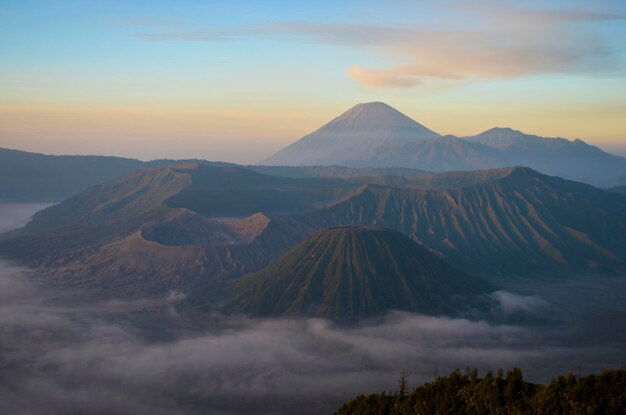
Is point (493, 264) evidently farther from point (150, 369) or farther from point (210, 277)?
point (150, 369)

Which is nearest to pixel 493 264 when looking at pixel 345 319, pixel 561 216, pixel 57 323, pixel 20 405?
pixel 561 216

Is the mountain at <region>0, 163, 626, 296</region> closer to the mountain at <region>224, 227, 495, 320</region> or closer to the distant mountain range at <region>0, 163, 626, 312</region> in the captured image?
the distant mountain range at <region>0, 163, 626, 312</region>

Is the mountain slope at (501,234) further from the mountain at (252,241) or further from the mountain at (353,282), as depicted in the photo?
the mountain at (353,282)

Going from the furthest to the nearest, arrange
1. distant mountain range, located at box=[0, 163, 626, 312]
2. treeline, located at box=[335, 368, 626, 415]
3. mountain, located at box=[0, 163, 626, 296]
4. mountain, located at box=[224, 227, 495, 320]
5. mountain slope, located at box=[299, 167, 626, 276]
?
mountain slope, located at box=[299, 167, 626, 276]
mountain, located at box=[0, 163, 626, 296]
distant mountain range, located at box=[0, 163, 626, 312]
mountain, located at box=[224, 227, 495, 320]
treeline, located at box=[335, 368, 626, 415]

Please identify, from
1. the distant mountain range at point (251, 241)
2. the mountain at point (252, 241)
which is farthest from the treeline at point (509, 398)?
the mountain at point (252, 241)

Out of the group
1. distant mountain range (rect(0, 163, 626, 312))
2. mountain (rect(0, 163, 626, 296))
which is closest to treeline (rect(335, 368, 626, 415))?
distant mountain range (rect(0, 163, 626, 312))
